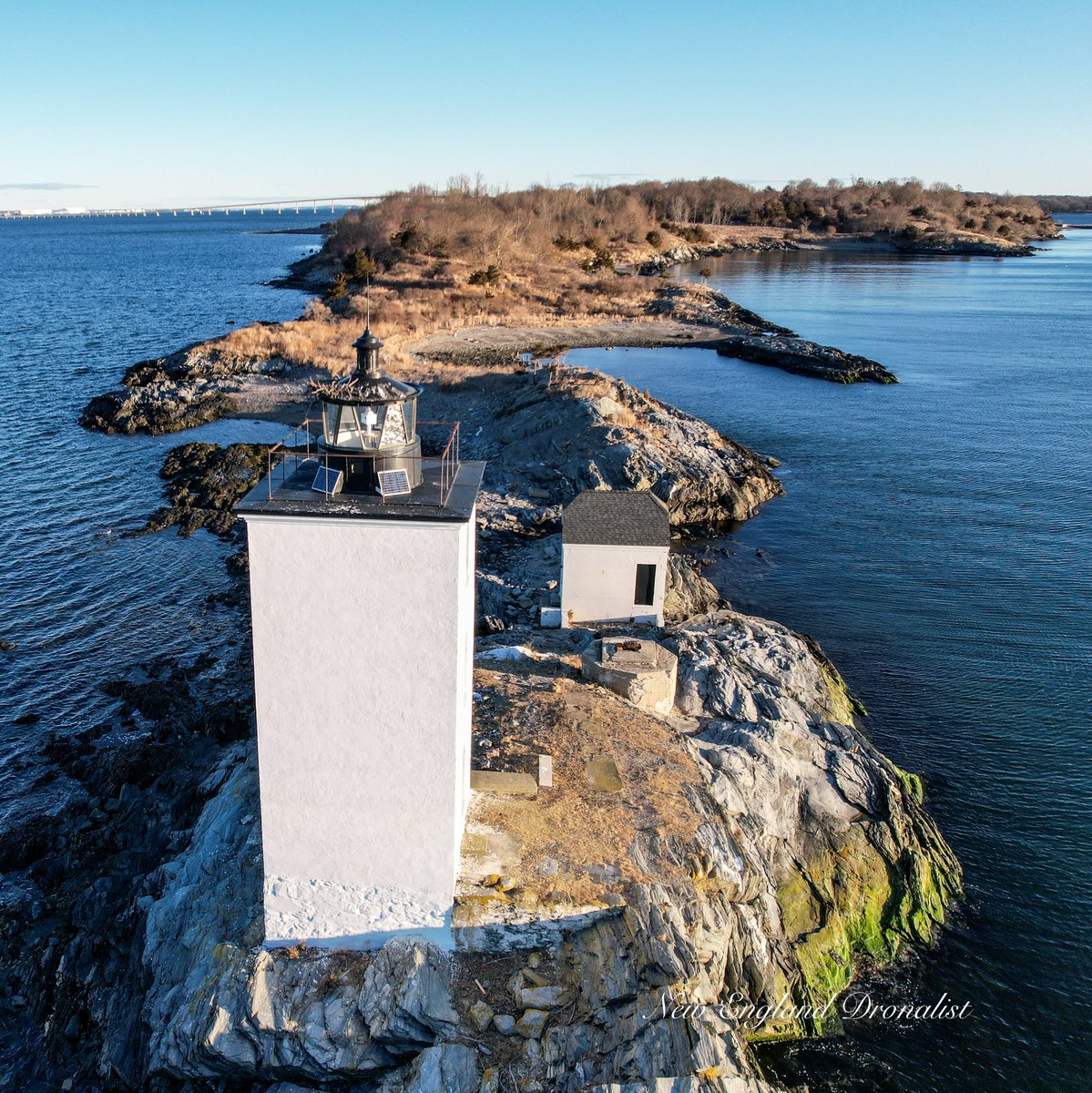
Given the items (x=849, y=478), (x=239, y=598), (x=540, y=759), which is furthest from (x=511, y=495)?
(x=540, y=759)

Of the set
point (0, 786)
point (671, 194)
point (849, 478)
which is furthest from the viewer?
point (671, 194)

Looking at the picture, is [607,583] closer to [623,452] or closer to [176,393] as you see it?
[623,452]

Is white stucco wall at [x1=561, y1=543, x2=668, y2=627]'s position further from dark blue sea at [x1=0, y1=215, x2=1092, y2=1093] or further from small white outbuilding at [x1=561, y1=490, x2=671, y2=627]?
dark blue sea at [x1=0, y1=215, x2=1092, y2=1093]

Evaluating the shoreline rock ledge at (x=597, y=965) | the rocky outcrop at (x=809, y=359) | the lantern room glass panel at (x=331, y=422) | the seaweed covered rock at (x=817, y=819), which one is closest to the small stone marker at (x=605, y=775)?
the shoreline rock ledge at (x=597, y=965)

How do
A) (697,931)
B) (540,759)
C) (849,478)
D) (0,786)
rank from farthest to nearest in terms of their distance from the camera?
(849,478), (0,786), (540,759), (697,931)

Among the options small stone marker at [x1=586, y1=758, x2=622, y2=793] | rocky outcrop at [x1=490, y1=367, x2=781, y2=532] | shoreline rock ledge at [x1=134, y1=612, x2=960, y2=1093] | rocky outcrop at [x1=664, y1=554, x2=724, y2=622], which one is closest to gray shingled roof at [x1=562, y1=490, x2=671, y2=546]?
rocky outcrop at [x1=664, y1=554, x2=724, y2=622]

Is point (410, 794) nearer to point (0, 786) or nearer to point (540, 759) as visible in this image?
point (540, 759)
